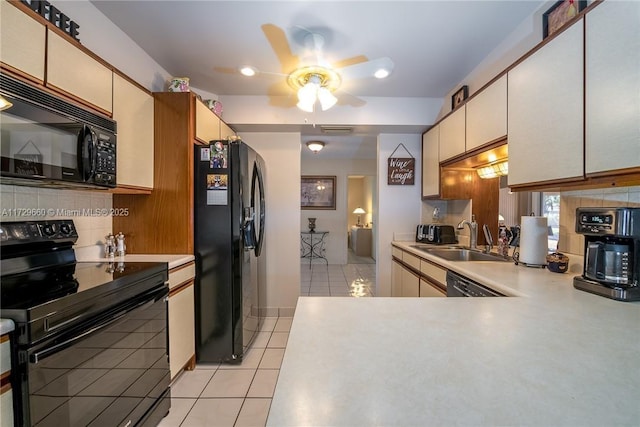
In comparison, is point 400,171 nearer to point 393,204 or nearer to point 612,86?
point 393,204

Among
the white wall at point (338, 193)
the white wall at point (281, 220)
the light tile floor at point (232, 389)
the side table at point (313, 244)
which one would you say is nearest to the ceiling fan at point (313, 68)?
the white wall at point (281, 220)

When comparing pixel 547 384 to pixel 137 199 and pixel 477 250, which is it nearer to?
pixel 477 250

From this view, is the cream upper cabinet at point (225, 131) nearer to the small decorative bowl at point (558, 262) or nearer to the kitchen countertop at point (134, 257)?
the kitchen countertop at point (134, 257)

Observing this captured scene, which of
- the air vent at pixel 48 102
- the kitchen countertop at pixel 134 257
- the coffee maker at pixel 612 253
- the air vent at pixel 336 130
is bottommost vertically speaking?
the kitchen countertop at pixel 134 257

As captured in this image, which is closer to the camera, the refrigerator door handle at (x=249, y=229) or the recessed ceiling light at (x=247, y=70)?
the recessed ceiling light at (x=247, y=70)

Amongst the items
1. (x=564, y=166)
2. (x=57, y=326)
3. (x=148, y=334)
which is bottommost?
(x=148, y=334)

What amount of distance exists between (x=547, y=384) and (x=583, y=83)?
53.3 inches

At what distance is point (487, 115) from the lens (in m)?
1.94

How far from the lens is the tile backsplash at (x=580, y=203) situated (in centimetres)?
136

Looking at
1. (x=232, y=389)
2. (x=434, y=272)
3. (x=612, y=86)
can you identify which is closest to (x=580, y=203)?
(x=612, y=86)

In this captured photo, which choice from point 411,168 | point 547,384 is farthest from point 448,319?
point 411,168

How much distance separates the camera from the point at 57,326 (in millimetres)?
994

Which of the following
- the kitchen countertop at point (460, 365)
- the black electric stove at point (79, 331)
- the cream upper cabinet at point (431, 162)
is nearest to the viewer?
the kitchen countertop at point (460, 365)

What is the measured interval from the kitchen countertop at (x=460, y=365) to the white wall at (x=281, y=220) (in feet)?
7.17
